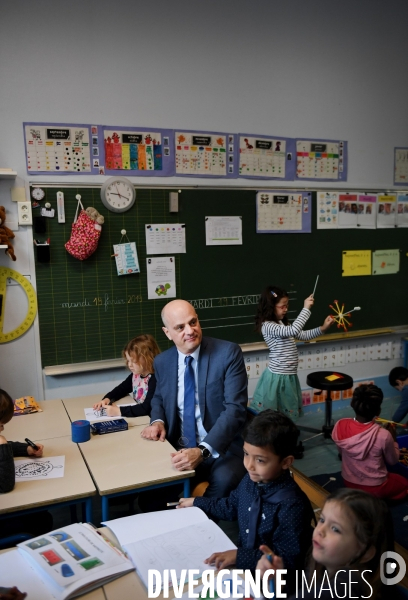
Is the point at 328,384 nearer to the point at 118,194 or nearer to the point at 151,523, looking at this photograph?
the point at 118,194

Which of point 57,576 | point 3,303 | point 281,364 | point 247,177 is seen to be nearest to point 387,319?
point 281,364

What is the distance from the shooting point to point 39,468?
212cm

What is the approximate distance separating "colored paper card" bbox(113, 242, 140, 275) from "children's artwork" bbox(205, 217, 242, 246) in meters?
0.67

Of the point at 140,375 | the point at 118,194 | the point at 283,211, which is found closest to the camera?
the point at 140,375

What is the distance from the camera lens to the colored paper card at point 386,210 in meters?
5.01

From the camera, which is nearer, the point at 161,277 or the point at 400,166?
the point at 161,277

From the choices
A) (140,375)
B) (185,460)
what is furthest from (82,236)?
(185,460)

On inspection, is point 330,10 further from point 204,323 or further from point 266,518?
point 266,518

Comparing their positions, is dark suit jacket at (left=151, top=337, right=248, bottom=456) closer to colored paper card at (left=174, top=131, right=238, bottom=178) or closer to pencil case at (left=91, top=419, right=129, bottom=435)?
pencil case at (left=91, top=419, right=129, bottom=435)

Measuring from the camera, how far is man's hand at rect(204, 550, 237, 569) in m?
1.47

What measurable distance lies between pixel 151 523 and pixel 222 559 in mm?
327

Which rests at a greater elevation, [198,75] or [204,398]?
[198,75]

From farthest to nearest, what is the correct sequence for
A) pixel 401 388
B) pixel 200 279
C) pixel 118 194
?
pixel 200 279 → pixel 401 388 → pixel 118 194

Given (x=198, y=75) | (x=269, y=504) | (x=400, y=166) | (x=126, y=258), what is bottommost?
(x=269, y=504)
